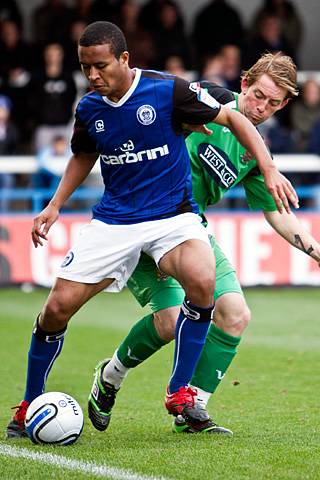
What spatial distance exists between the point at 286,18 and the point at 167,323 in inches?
504

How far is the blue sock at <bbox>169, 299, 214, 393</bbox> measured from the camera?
19.9ft

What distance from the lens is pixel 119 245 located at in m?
6.05

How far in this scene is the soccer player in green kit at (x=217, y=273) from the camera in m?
6.46

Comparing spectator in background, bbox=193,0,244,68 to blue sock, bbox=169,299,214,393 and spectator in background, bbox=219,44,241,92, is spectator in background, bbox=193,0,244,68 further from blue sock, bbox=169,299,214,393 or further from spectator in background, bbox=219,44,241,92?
blue sock, bbox=169,299,214,393

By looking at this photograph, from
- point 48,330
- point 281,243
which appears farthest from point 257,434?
point 281,243

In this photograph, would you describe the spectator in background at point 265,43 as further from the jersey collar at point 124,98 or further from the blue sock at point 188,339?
the blue sock at point 188,339

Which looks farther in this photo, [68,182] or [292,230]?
[292,230]

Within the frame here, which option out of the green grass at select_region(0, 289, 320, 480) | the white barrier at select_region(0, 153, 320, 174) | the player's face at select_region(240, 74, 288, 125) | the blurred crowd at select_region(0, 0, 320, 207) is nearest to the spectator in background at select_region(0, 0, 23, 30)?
the blurred crowd at select_region(0, 0, 320, 207)

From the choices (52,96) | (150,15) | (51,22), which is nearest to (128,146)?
(52,96)

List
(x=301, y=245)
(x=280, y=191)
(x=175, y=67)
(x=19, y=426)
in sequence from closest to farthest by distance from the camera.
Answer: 1. (x=280, y=191)
2. (x=19, y=426)
3. (x=301, y=245)
4. (x=175, y=67)

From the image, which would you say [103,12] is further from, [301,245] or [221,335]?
[221,335]

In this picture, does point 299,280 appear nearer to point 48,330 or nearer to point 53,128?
point 53,128

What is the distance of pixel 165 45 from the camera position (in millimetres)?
17422

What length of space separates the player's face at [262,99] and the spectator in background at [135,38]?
1015cm
